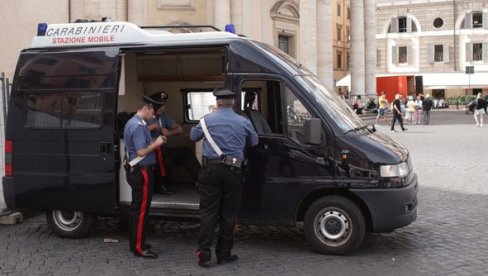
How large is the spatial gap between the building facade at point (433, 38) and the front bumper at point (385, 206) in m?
61.7

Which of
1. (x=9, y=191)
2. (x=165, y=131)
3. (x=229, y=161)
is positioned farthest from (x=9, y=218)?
(x=229, y=161)

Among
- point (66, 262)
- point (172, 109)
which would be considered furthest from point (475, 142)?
point (66, 262)

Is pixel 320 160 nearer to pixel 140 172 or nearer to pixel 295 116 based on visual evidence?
pixel 295 116

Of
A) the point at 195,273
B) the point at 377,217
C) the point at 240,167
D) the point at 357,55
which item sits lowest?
the point at 195,273

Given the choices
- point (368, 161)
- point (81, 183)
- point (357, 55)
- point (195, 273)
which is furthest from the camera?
point (357, 55)

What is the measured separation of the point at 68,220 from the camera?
8.24 metres

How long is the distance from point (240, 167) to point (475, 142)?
59.5ft

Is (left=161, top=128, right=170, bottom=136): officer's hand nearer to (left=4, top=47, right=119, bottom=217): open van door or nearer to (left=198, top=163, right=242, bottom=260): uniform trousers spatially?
(left=4, top=47, right=119, bottom=217): open van door

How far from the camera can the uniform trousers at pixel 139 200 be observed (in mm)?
7164

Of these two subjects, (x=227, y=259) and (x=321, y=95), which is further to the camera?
(x=321, y=95)

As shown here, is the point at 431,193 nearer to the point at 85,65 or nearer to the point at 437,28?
the point at 85,65

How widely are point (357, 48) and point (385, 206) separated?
131ft

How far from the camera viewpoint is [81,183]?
7.86 m

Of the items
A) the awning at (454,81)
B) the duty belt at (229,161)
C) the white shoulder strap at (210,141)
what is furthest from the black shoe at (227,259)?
the awning at (454,81)
